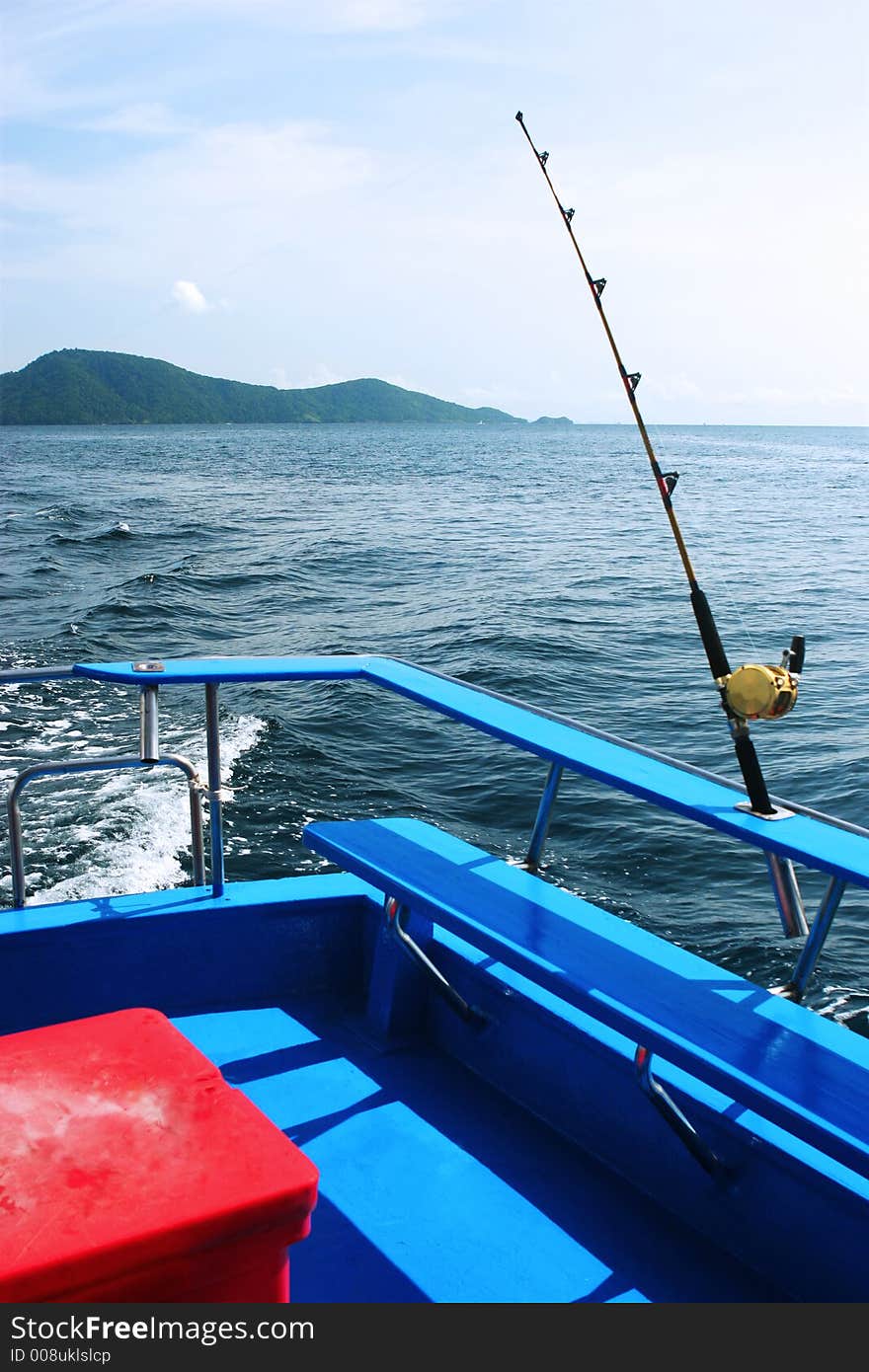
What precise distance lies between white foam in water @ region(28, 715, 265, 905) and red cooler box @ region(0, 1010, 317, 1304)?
5553 millimetres

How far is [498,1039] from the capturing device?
311 centimetres

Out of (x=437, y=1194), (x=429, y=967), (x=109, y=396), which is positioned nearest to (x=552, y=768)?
(x=429, y=967)

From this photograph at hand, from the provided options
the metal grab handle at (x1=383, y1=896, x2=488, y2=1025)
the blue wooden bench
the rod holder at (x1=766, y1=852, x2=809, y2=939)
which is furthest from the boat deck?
the rod holder at (x1=766, y1=852, x2=809, y2=939)

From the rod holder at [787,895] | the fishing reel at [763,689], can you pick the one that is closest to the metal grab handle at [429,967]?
the rod holder at [787,895]

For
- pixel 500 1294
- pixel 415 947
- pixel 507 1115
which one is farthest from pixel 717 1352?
pixel 415 947

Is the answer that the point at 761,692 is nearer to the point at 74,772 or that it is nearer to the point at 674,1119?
the point at 674,1119

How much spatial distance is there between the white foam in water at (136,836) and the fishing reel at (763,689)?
511cm

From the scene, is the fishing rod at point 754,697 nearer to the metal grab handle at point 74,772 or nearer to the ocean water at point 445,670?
the metal grab handle at point 74,772

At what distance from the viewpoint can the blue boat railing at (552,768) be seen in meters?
2.35

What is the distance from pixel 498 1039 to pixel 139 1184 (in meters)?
1.84

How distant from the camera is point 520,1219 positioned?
259 centimetres

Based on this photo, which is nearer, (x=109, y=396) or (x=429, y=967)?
(x=429, y=967)

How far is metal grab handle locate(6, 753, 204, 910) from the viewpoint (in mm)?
2953

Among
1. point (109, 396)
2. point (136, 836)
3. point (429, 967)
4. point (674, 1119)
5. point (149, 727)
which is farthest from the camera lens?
point (109, 396)
